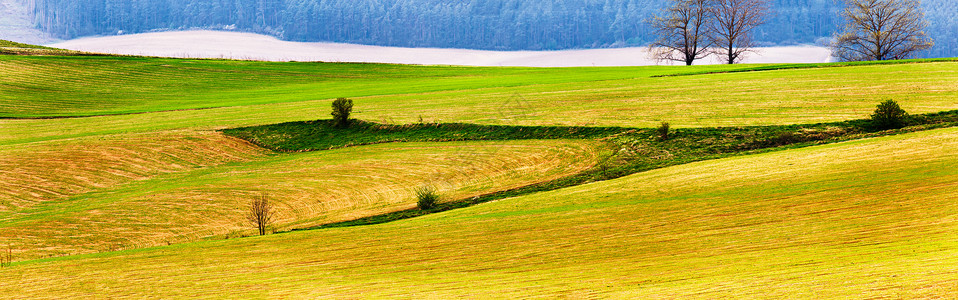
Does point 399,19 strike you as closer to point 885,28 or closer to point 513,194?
point 885,28

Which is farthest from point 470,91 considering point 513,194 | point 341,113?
point 513,194

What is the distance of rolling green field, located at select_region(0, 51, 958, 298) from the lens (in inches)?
402

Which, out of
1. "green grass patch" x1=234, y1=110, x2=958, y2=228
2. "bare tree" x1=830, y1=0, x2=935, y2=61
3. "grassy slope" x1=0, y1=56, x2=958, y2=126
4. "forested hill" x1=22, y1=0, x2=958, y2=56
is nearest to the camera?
"green grass patch" x1=234, y1=110, x2=958, y2=228

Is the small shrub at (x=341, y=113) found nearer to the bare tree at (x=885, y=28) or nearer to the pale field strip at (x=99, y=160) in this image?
the pale field strip at (x=99, y=160)

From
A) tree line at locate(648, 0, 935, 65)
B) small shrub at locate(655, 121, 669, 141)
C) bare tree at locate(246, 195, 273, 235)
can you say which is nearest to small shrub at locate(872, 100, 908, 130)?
small shrub at locate(655, 121, 669, 141)

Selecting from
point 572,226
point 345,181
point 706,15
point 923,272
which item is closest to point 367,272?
point 572,226

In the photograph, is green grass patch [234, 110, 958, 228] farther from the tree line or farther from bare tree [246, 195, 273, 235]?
the tree line

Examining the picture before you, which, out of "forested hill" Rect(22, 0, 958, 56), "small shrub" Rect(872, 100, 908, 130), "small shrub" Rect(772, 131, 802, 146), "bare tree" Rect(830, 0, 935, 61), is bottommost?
"small shrub" Rect(772, 131, 802, 146)

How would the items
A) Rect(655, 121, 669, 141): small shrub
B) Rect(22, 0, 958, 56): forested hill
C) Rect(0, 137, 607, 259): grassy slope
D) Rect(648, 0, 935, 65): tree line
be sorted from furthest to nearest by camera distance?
Rect(22, 0, 958, 56): forested hill < Rect(648, 0, 935, 65): tree line < Rect(655, 121, 669, 141): small shrub < Rect(0, 137, 607, 259): grassy slope

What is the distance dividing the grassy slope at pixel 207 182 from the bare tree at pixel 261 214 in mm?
340

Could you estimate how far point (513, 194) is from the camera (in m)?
20.8

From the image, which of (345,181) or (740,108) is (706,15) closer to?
(740,108)

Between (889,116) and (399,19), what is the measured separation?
104084 mm

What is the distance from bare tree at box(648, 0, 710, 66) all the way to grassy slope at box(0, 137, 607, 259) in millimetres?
47964
